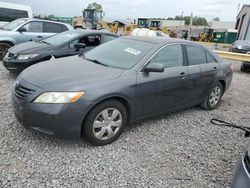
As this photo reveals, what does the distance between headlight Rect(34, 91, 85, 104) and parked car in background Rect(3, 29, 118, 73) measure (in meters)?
3.13

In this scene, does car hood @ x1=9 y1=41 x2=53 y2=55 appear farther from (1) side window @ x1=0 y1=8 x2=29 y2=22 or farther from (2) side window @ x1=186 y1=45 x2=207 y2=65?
(1) side window @ x1=0 y1=8 x2=29 y2=22

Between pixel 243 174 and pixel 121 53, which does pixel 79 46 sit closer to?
pixel 121 53

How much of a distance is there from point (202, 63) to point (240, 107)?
171 centimetres

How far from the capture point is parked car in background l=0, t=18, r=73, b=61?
7670 mm

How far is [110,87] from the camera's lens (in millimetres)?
3031

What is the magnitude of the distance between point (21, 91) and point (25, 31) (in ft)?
19.0

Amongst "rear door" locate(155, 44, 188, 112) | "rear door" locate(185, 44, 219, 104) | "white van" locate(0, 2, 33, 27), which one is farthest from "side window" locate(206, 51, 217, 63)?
Result: "white van" locate(0, 2, 33, 27)

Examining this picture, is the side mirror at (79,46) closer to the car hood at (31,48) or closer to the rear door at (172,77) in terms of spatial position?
the car hood at (31,48)

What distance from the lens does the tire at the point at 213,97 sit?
476 centimetres

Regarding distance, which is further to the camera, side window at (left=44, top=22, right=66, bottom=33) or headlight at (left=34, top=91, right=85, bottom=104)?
side window at (left=44, top=22, right=66, bottom=33)

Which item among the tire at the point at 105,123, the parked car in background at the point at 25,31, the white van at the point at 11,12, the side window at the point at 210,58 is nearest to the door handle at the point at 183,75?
the side window at the point at 210,58

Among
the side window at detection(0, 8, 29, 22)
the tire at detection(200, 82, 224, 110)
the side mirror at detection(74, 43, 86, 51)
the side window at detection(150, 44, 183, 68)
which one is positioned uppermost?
the side window at detection(0, 8, 29, 22)

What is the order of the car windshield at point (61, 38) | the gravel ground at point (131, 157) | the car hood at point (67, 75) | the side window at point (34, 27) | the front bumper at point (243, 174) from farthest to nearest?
the side window at point (34, 27) < the car windshield at point (61, 38) < the car hood at point (67, 75) < the gravel ground at point (131, 157) < the front bumper at point (243, 174)

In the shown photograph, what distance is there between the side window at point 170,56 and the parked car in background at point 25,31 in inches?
220
